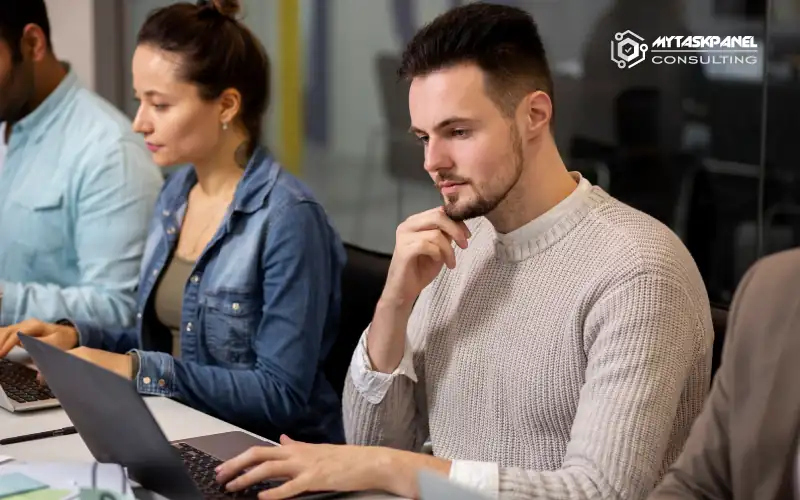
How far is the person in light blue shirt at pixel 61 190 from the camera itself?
253cm

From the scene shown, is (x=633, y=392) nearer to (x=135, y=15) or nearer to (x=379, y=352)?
(x=379, y=352)

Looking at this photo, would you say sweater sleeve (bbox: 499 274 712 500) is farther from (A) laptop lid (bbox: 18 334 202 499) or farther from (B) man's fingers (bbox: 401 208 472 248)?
(A) laptop lid (bbox: 18 334 202 499)

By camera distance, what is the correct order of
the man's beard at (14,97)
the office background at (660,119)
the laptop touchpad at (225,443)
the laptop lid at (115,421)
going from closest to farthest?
the laptop lid at (115,421), the laptop touchpad at (225,443), the office background at (660,119), the man's beard at (14,97)

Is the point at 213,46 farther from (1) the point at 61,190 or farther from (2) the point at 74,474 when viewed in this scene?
(2) the point at 74,474

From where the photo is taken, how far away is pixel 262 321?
2125mm

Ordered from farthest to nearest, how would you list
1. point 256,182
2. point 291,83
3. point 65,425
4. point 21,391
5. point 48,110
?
point 291,83 → point 48,110 → point 256,182 → point 21,391 → point 65,425

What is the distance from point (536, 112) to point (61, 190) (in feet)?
4.50

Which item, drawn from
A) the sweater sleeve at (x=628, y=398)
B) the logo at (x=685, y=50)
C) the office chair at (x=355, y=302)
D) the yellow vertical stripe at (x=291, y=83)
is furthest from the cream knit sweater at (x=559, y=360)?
the yellow vertical stripe at (x=291, y=83)

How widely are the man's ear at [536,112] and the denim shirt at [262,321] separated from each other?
583 mm

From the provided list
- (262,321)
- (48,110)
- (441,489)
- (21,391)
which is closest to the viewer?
(441,489)

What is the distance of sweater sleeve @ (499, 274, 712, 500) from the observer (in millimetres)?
1460

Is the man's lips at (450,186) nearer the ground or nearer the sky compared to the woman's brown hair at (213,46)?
nearer the ground

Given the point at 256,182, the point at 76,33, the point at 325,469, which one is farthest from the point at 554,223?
the point at 76,33

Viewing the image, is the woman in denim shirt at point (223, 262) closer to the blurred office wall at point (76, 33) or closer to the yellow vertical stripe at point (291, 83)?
the yellow vertical stripe at point (291, 83)
